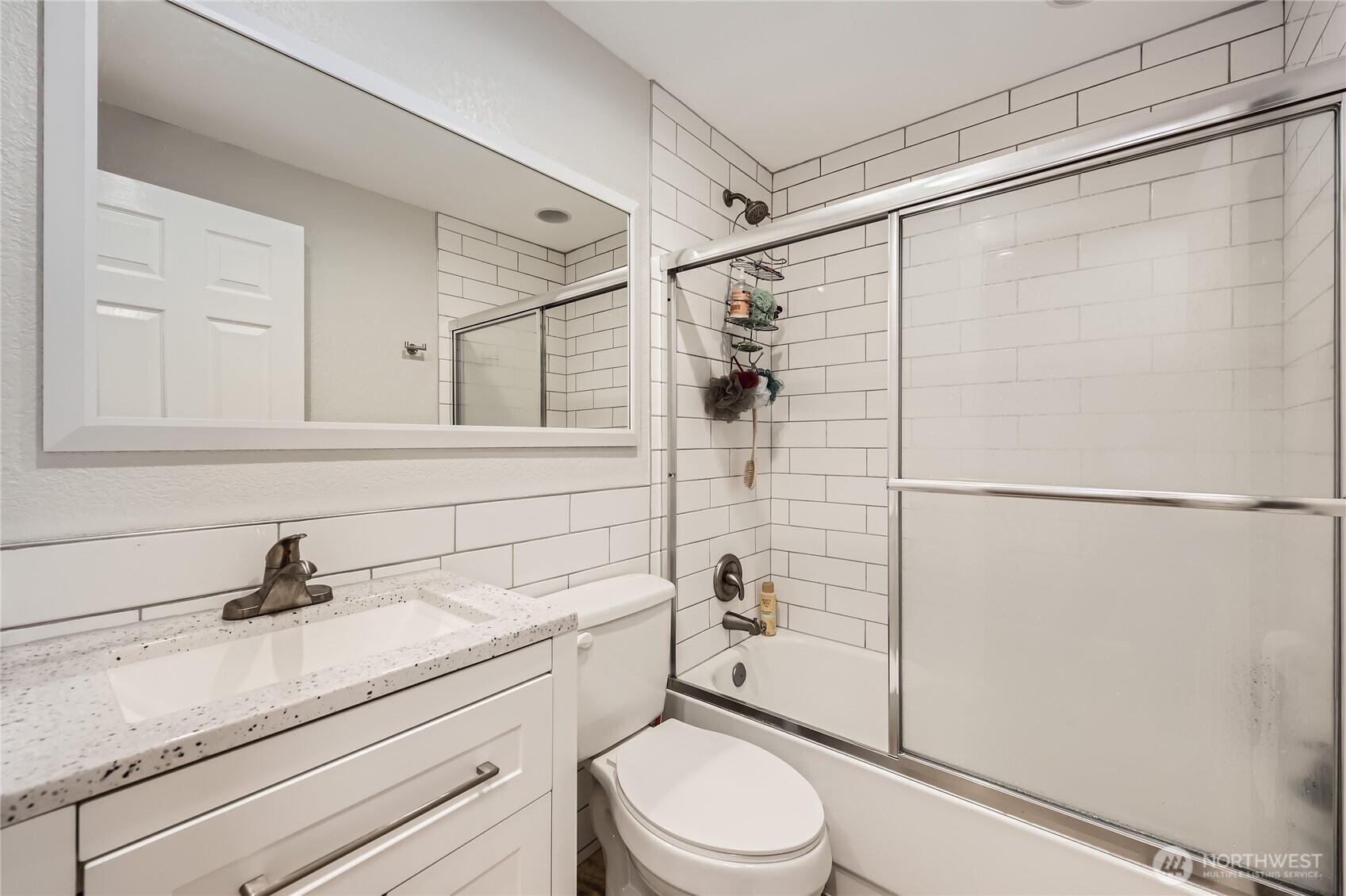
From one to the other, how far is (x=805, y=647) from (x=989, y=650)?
3.30ft

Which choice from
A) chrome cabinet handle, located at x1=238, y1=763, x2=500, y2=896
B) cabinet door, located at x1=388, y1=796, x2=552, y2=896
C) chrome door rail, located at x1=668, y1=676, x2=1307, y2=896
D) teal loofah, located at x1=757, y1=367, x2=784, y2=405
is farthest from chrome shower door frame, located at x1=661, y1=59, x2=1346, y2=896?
chrome cabinet handle, located at x1=238, y1=763, x2=500, y2=896

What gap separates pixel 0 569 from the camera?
Result: 0.76m

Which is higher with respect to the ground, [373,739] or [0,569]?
[0,569]

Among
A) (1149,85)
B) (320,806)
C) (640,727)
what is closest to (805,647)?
(640,727)

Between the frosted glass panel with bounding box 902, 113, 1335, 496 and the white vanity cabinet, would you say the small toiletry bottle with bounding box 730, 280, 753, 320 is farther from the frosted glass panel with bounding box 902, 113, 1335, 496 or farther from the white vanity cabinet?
the white vanity cabinet

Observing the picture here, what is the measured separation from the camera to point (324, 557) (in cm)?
106

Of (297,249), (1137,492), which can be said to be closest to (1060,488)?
(1137,492)

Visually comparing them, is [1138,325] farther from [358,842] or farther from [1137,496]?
[358,842]

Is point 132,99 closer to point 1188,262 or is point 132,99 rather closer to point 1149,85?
point 1188,262

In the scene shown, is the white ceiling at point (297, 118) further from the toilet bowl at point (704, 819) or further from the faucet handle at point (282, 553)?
the toilet bowl at point (704, 819)

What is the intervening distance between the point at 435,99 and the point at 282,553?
3.48 feet

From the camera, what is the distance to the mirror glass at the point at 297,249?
872 millimetres

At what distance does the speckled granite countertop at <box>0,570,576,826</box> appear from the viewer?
1.67 ft

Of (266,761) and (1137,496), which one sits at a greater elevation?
(1137,496)
